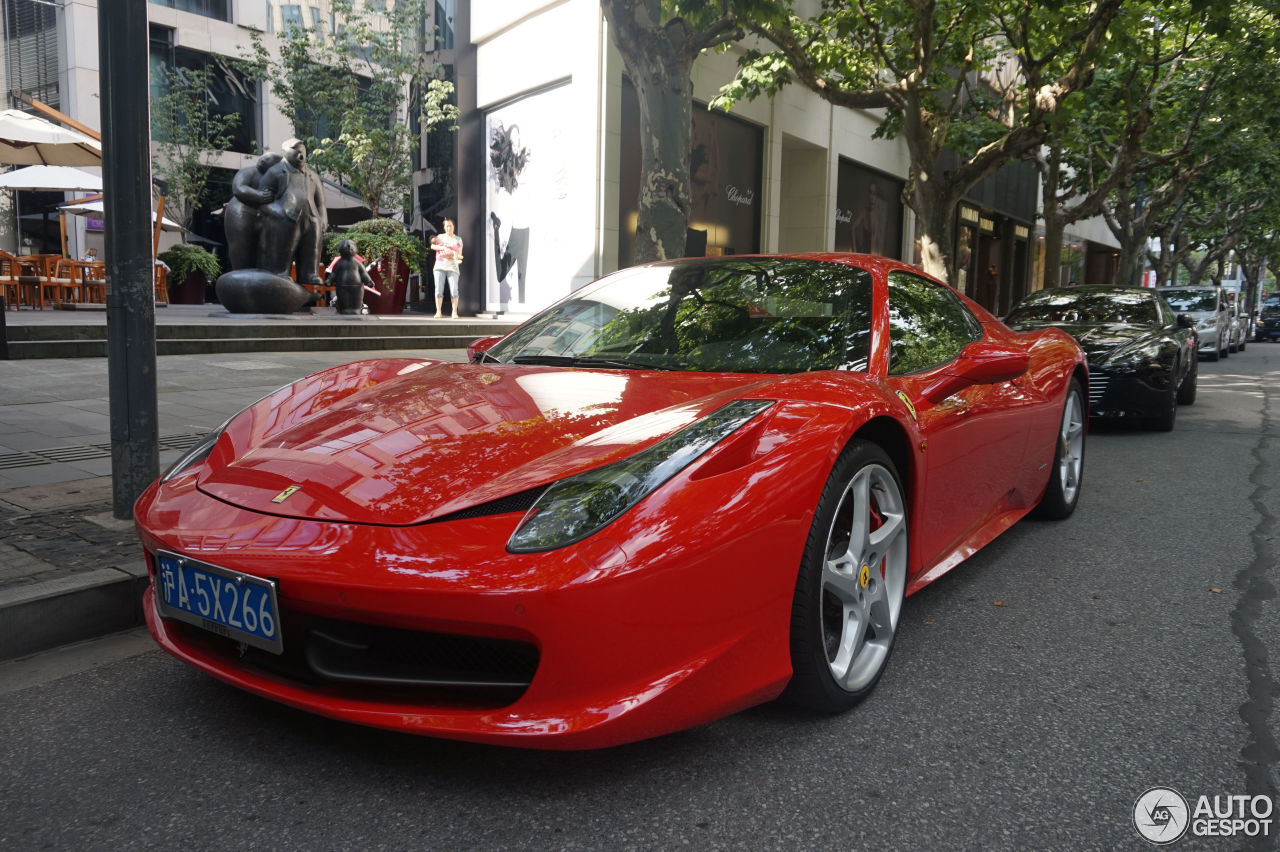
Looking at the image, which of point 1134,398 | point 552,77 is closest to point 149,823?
point 1134,398

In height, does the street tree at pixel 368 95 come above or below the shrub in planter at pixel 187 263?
above

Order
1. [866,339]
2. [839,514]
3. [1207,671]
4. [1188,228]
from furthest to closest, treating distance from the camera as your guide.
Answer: [1188,228]
[866,339]
[1207,671]
[839,514]

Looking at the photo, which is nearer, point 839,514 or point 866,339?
point 839,514

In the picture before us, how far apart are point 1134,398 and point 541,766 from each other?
23.4ft

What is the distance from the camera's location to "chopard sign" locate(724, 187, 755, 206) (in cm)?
1816

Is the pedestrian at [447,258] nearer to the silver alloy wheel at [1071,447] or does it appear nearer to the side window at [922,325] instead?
the silver alloy wheel at [1071,447]

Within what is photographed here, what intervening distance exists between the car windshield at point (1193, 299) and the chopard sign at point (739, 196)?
30.1ft

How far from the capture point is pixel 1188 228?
113 ft

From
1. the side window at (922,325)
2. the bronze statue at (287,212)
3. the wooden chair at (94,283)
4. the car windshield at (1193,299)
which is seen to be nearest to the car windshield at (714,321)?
→ the side window at (922,325)

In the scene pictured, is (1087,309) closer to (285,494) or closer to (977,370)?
(977,370)

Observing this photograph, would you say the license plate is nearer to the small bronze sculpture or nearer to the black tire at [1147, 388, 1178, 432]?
the black tire at [1147, 388, 1178, 432]

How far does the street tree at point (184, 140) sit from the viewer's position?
24.6m

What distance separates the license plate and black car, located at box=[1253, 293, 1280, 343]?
140 ft

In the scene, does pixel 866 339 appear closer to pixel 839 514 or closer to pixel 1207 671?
pixel 839 514
